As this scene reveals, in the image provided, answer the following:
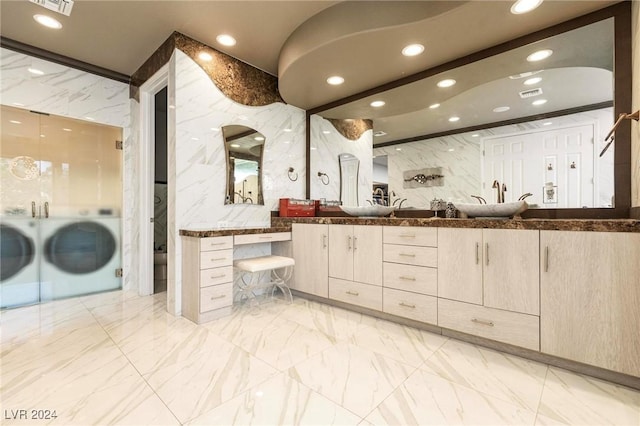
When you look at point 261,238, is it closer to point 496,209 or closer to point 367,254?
point 367,254

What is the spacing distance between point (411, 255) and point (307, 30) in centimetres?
212

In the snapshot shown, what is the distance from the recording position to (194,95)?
2.85 metres

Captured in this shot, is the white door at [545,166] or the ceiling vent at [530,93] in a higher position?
the ceiling vent at [530,93]

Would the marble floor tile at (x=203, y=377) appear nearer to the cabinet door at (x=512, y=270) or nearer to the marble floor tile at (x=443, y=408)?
the marble floor tile at (x=443, y=408)

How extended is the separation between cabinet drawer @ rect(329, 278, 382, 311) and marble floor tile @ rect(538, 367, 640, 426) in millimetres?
1245

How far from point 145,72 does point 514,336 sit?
4.29 meters

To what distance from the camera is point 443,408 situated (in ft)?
4.65

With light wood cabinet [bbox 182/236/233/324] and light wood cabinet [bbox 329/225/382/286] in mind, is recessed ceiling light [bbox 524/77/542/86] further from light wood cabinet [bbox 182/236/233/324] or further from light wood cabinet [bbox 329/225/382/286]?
light wood cabinet [bbox 182/236/233/324]

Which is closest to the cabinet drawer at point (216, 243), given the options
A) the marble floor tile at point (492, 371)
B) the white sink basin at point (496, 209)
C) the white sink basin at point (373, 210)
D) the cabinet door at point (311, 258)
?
the cabinet door at point (311, 258)

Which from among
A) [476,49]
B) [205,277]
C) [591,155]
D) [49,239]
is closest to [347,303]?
[205,277]

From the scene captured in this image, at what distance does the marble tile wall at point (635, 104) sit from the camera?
70.2 inches

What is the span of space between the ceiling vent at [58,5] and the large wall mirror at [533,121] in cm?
285

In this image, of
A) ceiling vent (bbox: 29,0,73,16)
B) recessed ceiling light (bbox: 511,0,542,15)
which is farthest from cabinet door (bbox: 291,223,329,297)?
ceiling vent (bbox: 29,0,73,16)

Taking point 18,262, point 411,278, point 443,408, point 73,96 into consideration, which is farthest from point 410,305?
point 73,96
